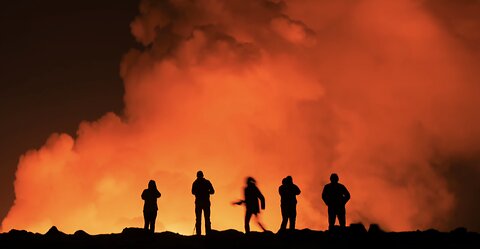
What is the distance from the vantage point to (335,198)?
29.7 metres

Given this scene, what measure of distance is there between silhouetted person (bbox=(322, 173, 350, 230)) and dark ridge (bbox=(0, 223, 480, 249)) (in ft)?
1.99

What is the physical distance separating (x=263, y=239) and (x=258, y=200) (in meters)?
2.99

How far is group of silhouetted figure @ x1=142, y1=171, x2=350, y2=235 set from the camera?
29.8 meters

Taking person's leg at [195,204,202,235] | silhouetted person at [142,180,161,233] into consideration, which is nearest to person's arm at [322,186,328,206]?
person's leg at [195,204,202,235]

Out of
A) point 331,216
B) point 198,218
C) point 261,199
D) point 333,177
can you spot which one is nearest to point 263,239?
point 261,199

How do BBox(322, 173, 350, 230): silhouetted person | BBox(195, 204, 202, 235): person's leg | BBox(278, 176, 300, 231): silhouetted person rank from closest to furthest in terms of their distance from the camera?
BBox(322, 173, 350, 230): silhouetted person
BBox(278, 176, 300, 231): silhouetted person
BBox(195, 204, 202, 235): person's leg

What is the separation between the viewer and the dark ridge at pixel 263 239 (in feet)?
92.2

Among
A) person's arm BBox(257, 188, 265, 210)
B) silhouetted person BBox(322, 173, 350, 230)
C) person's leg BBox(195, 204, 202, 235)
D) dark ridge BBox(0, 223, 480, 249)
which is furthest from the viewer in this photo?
person's leg BBox(195, 204, 202, 235)

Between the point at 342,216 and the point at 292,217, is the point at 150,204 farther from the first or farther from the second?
the point at 342,216

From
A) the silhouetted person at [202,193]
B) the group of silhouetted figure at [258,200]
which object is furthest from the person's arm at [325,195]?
the silhouetted person at [202,193]

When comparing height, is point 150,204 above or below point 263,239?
above

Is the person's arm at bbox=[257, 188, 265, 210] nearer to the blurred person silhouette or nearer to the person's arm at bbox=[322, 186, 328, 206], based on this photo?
the blurred person silhouette

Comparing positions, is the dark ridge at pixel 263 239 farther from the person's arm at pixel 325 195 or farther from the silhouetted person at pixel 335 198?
the person's arm at pixel 325 195

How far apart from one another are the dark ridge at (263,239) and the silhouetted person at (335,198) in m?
0.61
